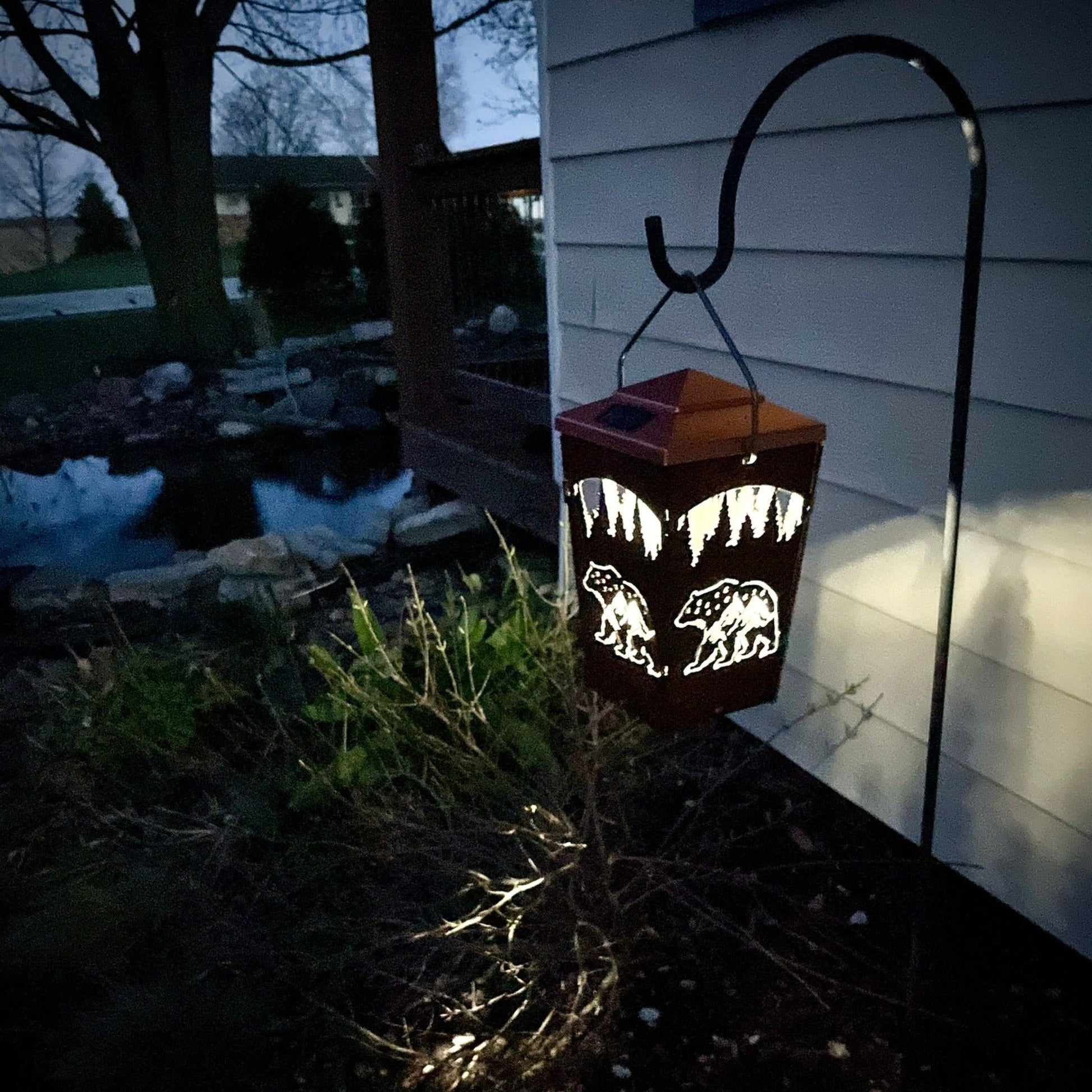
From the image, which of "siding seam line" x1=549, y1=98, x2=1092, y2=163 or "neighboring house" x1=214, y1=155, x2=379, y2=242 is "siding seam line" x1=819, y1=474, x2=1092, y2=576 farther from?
"neighboring house" x1=214, y1=155, x2=379, y2=242

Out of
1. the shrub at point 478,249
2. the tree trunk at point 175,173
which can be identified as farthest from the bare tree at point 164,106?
the shrub at point 478,249

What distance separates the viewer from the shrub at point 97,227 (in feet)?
46.2

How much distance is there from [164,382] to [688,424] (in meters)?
10.6

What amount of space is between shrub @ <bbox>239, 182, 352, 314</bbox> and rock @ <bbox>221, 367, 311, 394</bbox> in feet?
4.78

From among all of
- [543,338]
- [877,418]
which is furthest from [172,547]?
[877,418]

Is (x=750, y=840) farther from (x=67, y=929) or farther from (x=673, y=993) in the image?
(x=67, y=929)

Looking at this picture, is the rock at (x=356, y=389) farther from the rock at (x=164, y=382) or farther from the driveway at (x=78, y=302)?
the driveway at (x=78, y=302)

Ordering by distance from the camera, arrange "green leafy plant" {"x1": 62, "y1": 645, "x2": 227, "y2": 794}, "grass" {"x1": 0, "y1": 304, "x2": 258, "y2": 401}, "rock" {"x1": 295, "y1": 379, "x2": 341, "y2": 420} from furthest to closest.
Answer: "grass" {"x1": 0, "y1": 304, "x2": 258, "y2": 401} → "rock" {"x1": 295, "y1": 379, "x2": 341, "y2": 420} → "green leafy plant" {"x1": 62, "y1": 645, "x2": 227, "y2": 794}

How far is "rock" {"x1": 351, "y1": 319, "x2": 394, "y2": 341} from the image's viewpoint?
12688 mm

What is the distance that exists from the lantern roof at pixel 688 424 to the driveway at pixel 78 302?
13.2 meters

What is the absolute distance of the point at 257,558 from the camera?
454cm

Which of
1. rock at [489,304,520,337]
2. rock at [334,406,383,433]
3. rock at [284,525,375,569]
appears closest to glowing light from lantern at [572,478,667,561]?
rock at [284,525,375,569]

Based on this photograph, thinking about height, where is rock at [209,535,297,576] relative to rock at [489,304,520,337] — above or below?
below

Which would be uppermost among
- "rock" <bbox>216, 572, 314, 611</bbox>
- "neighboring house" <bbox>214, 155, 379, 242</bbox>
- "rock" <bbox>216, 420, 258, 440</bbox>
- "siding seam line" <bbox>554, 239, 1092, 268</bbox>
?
"neighboring house" <bbox>214, 155, 379, 242</bbox>
